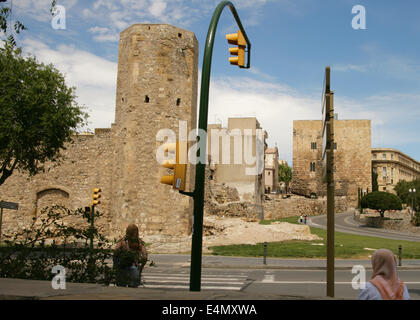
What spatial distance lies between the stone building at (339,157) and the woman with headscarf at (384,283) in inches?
2849

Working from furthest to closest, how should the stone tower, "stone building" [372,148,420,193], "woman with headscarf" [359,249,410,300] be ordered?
"stone building" [372,148,420,193] < the stone tower < "woman with headscarf" [359,249,410,300]

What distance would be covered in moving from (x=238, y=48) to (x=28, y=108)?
12048mm

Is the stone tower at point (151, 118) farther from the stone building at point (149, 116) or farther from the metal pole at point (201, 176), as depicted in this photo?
the metal pole at point (201, 176)

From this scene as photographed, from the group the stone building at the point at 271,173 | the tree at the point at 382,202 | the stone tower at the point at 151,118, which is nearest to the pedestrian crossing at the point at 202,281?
the stone tower at the point at 151,118

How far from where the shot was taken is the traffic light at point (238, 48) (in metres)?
8.43

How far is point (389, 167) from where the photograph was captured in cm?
10288

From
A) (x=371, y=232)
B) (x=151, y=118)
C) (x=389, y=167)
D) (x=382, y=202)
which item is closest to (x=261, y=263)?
(x=151, y=118)

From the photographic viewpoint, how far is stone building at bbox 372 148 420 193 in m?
102

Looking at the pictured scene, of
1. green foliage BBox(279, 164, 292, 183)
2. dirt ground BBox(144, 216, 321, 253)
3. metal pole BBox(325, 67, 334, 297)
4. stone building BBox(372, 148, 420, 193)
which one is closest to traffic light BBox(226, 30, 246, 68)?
metal pole BBox(325, 67, 334, 297)

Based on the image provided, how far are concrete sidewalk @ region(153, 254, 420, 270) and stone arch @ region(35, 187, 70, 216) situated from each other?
1136cm

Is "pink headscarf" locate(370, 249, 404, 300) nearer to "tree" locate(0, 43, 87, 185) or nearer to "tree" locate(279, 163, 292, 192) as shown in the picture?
"tree" locate(0, 43, 87, 185)

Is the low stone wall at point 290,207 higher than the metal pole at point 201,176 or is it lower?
lower

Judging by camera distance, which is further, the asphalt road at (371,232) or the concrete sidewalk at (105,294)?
the asphalt road at (371,232)
